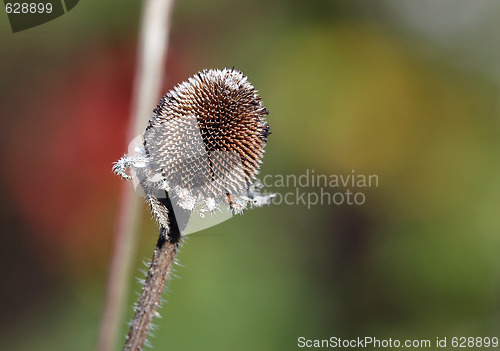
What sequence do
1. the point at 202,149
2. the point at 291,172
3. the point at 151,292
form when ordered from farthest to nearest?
1. the point at 291,172
2. the point at 202,149
3. the point at 151,292

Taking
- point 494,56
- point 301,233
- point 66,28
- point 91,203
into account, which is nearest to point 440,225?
point 301,233

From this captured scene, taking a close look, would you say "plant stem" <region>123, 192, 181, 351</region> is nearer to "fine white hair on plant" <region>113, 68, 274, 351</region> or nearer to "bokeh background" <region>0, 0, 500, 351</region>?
"fine white hair on plant" <region>113, 68, 274, 351</region>

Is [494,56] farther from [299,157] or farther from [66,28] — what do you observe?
[66,28]
